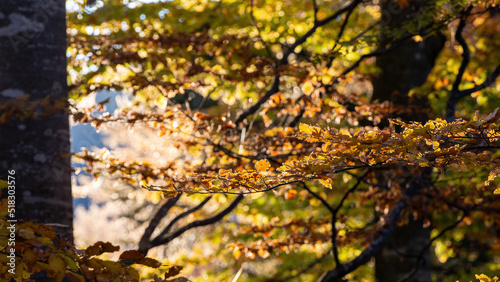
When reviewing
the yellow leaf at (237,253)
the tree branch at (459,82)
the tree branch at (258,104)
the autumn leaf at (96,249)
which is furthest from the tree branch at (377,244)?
the autumn leaf at (96,249)

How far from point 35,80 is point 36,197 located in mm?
956

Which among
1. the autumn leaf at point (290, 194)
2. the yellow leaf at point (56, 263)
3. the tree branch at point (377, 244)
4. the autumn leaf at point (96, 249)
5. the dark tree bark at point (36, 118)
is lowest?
the yellow leaf at point (56, 263)

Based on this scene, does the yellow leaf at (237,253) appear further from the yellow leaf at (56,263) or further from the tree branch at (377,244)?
the yellow leaf at (56,263)

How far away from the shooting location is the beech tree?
2.35 m

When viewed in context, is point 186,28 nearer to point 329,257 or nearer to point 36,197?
point 36,197

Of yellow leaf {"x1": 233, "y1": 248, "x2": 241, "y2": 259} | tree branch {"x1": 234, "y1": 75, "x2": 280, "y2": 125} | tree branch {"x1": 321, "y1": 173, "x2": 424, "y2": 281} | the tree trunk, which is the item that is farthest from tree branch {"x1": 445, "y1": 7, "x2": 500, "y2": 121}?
yellow leaf {"x1": 233, "y1": 248, "x2": 241, "y2": 259}

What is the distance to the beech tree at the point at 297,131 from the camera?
92.7 inches

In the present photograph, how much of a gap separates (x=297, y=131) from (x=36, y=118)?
7.34 feet

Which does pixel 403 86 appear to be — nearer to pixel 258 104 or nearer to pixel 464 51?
pixel 464 51

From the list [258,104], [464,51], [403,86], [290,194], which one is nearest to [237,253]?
[290,194]

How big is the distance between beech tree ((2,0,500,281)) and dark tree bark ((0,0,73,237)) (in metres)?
0.30

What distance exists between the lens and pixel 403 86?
6.74 m

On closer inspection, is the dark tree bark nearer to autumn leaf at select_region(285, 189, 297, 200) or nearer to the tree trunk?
autumn leaf at select_region(285, 189, 297, 200)

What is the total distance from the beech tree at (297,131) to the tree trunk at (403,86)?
0.02m
